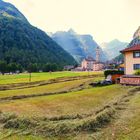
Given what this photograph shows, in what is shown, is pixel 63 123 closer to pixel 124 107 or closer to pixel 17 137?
pixel 17 137

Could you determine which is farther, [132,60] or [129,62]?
[129,62]

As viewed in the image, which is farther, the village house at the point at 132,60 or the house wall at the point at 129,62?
the house wall at the point at 129,62

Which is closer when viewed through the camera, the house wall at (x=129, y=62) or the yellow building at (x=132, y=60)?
the yellow building at (x=132, y=60)

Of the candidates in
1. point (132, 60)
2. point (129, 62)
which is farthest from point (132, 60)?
point (129, 62)

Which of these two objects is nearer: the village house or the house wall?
the village house

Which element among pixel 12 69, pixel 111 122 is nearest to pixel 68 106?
pixel 111 122

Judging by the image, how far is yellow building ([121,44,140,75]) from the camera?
6606 centimetres

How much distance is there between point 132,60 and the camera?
220ft

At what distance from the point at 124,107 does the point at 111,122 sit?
6114mm

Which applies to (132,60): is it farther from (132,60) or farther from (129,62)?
(129,62)

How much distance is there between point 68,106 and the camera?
29094 millimetres

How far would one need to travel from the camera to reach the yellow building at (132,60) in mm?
66062

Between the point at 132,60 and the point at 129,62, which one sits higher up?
the point at 132,60

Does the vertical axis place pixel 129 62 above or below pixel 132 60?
below
